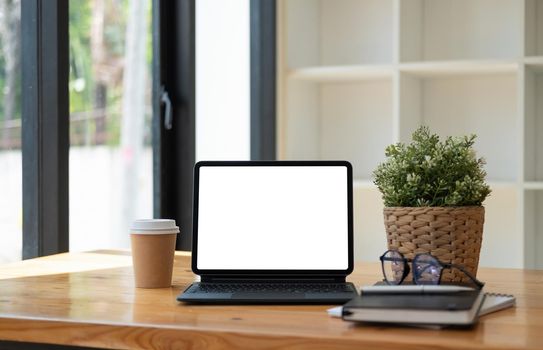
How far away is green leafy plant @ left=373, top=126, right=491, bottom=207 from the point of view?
1.56 m

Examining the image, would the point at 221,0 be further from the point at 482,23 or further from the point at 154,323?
the point at 154,323

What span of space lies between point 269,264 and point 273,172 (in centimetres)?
18

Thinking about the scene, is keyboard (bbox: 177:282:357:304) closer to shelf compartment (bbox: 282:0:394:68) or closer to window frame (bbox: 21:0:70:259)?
window frame (bbox: 21:0:70:259)

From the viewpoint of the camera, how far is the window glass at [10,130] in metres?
2.17

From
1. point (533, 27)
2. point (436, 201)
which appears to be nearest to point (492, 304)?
point (436, 201)

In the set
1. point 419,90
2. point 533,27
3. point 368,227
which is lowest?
point 368,227

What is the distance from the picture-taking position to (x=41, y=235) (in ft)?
7.20

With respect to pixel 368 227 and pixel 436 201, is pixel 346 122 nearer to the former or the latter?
pixel 368 227

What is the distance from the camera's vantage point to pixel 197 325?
1241 mm

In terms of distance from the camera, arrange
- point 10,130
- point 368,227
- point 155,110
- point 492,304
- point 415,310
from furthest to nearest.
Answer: point 368,227 → point 155,110 → point 10,130 → point 492,304 → point 415,310

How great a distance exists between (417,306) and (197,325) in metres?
0.32

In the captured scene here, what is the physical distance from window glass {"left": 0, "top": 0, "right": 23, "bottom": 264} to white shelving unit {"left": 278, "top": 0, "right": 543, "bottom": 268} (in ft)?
4.02

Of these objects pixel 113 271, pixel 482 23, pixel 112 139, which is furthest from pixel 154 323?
pixel 482 23

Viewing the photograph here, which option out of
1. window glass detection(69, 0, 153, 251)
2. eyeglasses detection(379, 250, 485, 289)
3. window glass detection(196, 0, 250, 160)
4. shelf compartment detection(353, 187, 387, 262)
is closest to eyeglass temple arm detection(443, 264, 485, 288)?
eyeglasses detection(379, 250, 485, 289)
